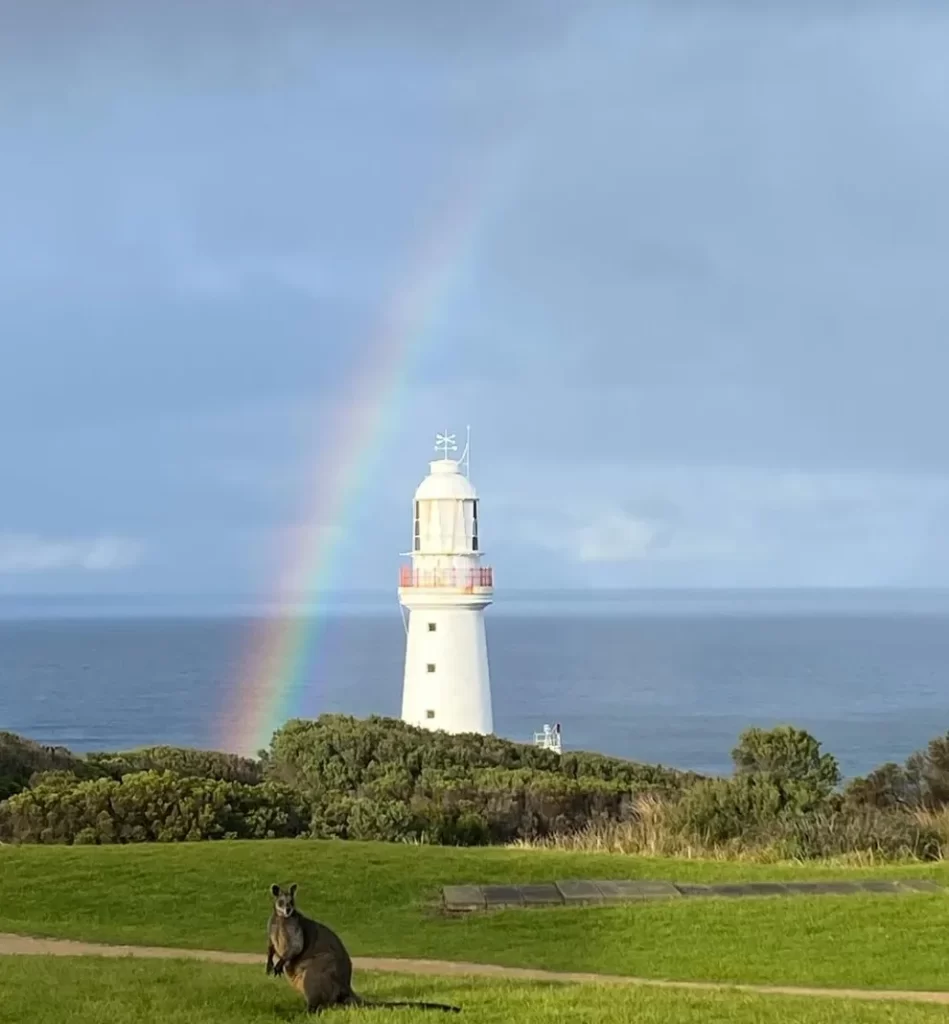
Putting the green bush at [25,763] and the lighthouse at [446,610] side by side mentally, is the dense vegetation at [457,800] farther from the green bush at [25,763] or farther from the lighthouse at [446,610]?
the lighthouse at [446,610]

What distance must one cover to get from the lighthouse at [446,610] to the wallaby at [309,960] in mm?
20707

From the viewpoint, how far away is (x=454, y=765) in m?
23.3

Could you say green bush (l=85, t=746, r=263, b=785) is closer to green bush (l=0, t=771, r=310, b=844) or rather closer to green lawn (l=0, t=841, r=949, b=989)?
green bush (l=0, t=771, r=310, b=844)

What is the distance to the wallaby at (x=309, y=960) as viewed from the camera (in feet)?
21.5

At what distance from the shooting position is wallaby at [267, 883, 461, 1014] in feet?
21.5

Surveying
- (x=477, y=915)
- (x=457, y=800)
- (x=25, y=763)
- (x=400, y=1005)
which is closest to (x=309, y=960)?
(x=400, y=1005)

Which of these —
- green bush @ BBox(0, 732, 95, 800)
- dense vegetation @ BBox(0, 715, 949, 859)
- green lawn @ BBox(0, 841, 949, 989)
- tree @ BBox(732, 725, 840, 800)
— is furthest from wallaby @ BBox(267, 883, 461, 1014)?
green bush @ BBox(0, 732, 95, 800)

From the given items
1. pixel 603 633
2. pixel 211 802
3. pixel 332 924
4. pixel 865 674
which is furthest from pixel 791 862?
pixel 603 633

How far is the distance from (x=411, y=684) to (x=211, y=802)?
1214cm

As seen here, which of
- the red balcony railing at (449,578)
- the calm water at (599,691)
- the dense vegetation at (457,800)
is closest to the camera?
the dense vegetation at (457,800)

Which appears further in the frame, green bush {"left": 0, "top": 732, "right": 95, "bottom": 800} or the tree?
green bush {"left": 0, "top": 732, "right": 95, "bottom": 800}

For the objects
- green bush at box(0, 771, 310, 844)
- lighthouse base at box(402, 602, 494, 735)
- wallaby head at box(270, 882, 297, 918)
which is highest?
lighthouse base at box(402, 602, 494, 735)

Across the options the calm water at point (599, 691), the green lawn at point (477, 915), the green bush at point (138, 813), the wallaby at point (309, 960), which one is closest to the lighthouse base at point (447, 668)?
the green bush at point (138, 813)

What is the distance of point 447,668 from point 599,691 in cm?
5785
